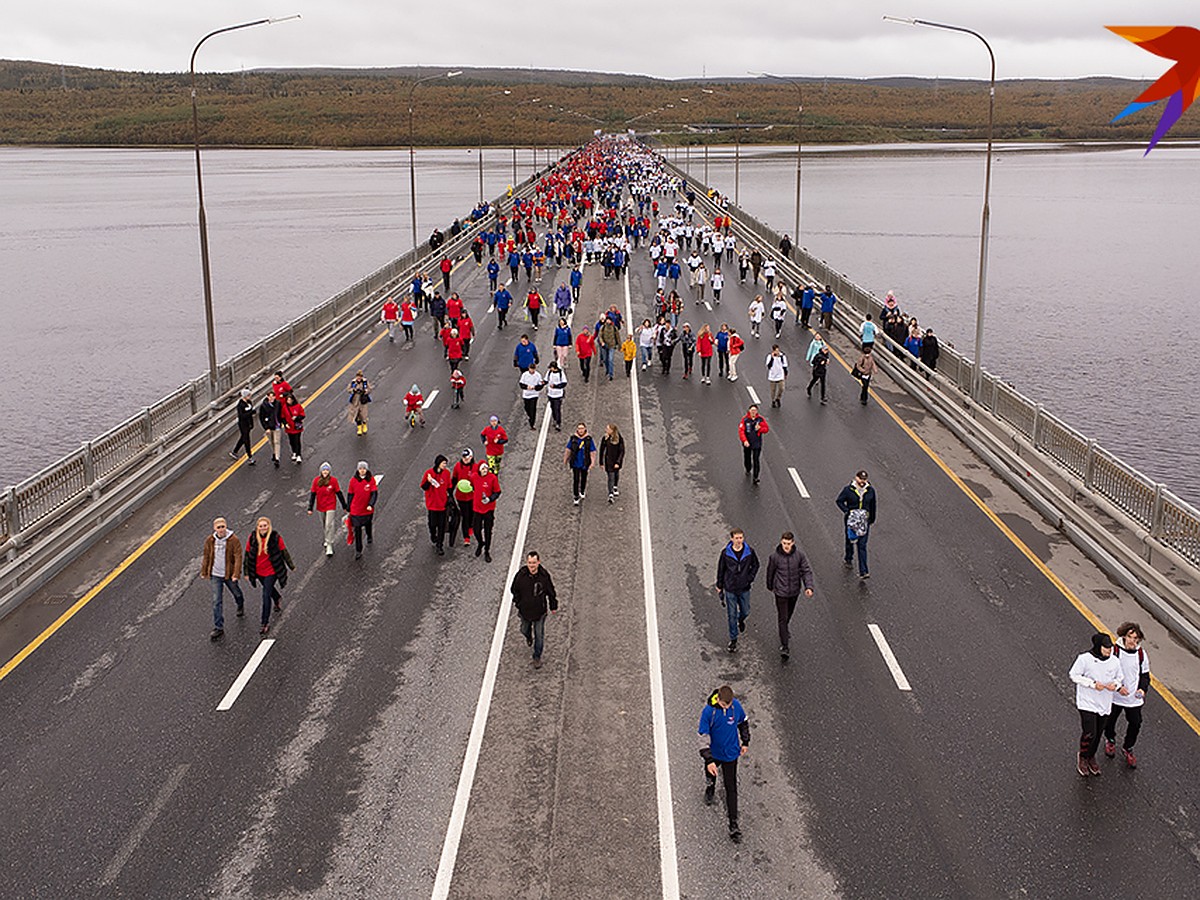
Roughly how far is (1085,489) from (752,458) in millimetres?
5157

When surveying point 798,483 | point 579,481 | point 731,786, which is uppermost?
point 579,481

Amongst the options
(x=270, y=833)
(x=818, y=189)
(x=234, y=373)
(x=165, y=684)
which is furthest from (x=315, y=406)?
(x=818, y=189)

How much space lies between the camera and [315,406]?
26.1 m

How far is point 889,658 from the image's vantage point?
13312 millimetres

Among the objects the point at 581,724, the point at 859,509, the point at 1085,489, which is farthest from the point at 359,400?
the point at 1085,489

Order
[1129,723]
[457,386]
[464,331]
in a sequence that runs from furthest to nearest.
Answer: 1. [464,331]
2. [457,386]
3. [1129,723]

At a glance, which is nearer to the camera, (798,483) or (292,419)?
(798,483)

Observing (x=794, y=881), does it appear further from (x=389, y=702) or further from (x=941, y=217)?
(x=941, y=217)

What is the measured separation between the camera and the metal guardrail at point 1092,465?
15062 millimetres

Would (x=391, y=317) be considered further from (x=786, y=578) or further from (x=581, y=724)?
(x=581, y=724)

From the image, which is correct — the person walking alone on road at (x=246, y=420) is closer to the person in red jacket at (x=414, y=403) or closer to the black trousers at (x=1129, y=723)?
the person in red jacket at (x=414, y=403)

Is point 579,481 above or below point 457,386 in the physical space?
below

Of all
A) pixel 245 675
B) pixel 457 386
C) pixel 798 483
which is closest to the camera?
pixel 245 675

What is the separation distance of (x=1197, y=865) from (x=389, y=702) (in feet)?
24.0
